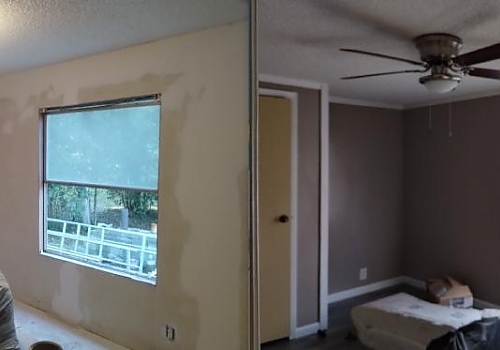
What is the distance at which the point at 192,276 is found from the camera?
106cm

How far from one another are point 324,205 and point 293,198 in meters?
0.09

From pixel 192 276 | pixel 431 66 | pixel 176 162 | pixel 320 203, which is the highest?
pixel 431 66

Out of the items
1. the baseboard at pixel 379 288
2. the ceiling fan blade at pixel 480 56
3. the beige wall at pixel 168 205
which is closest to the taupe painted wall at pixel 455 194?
the baseboard at pixel 379 288

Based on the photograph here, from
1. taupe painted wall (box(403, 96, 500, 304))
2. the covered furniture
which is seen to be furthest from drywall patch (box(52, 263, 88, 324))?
taupe painted wall (box(403, 96, 500, 304))

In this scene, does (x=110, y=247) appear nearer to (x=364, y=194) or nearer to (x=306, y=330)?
(x=306, y=330)

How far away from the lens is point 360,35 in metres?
1.21

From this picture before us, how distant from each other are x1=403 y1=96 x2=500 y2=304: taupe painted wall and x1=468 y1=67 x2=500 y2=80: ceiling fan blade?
122 mm

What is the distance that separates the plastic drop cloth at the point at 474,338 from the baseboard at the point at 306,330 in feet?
1.00

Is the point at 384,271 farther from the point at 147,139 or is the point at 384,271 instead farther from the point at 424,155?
the point at 147,139

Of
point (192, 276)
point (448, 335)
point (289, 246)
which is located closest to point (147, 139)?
point (192, 276)

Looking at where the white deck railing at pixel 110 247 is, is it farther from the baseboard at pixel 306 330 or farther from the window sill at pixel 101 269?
the baseboard at pixel 306 330

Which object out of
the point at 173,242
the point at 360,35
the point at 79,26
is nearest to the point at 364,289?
the point at 173,242

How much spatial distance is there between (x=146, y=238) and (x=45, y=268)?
281mm

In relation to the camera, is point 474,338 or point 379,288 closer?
point 474,338
